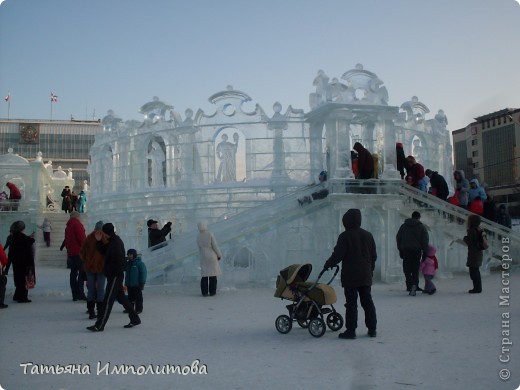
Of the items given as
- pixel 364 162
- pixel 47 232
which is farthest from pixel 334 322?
pixel 47 232

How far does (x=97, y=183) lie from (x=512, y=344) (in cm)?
1982

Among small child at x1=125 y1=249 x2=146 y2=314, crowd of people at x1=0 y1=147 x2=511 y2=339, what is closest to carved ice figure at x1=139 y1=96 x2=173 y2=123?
crowd of people at x1=0 y1=147 x2=511 y2=339

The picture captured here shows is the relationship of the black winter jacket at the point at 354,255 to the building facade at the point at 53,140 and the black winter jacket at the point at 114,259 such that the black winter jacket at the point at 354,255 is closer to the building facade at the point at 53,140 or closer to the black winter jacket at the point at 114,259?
the black winter jacket at the point at 114,259

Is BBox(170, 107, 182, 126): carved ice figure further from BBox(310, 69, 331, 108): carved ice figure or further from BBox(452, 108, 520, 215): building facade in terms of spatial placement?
BBox(452, 108, 520, 215): building facade

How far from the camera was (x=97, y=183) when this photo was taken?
25.1 meters

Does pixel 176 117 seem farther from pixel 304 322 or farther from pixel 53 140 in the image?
pixel 53 140

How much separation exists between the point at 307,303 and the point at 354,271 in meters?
1.00

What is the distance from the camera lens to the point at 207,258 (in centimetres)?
1418

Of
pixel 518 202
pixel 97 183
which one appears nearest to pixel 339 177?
pixel 97 183

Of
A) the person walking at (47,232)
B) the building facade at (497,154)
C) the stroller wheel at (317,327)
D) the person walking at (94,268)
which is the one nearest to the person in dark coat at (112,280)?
the person walking at (94,268)

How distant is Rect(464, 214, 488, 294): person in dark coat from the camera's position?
13.4 meters

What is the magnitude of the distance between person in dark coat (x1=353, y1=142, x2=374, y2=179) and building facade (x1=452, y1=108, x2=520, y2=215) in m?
42.5

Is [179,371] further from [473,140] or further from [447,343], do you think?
[473,140]

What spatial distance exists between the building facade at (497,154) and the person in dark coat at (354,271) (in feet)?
164
